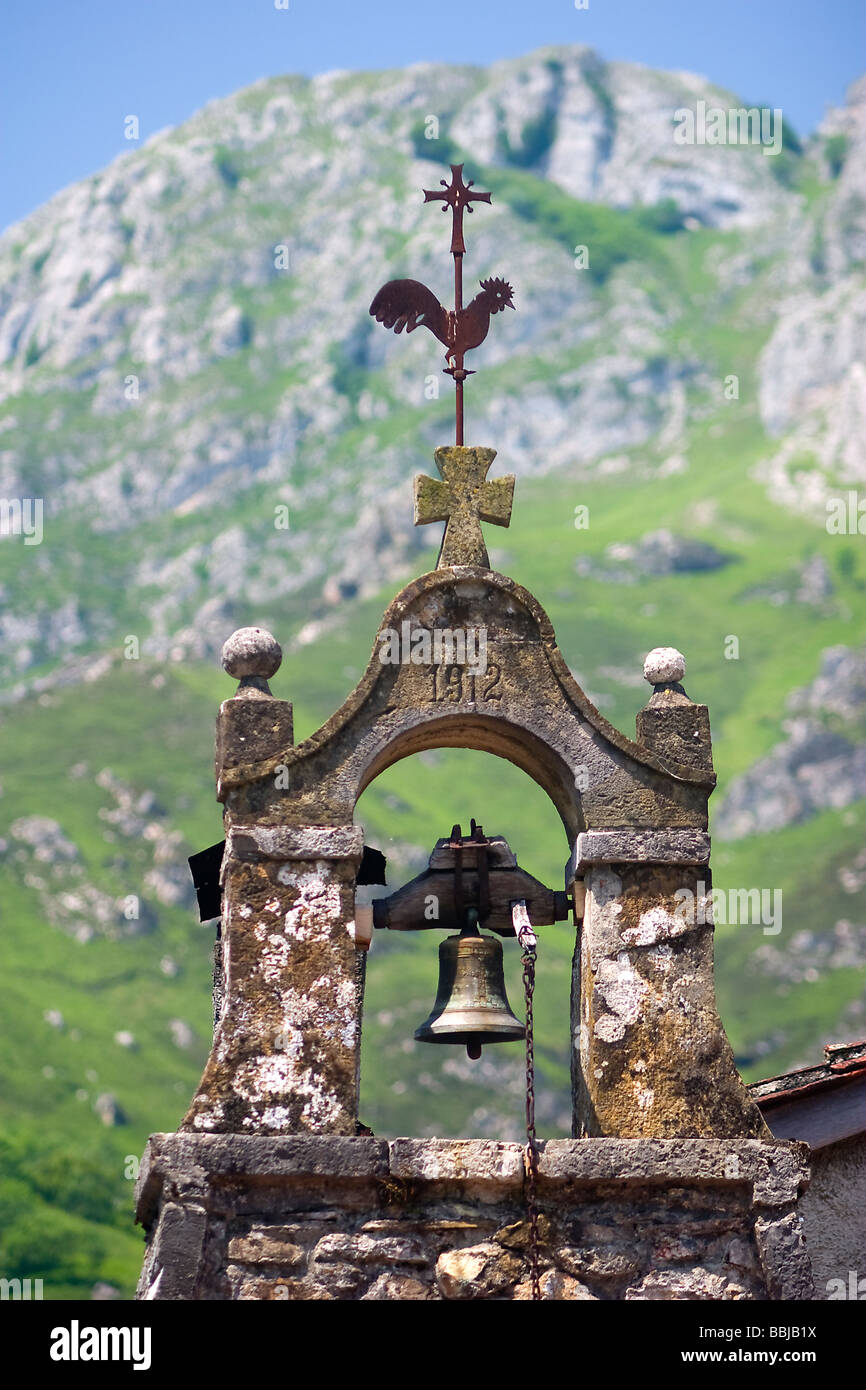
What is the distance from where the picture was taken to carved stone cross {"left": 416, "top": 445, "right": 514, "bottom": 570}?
39.5ft

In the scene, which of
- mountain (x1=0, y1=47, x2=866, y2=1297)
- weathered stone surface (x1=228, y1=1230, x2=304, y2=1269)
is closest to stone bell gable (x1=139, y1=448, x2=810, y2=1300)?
weathered stone surface (x1=228, y1=1230, x2=304, y2=1269)

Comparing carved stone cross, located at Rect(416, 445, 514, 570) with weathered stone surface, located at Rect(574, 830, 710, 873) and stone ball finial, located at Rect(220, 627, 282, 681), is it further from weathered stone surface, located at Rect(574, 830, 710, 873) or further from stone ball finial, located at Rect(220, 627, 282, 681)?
weathered stone surface, located at Rect(574, 830, 710, 873)

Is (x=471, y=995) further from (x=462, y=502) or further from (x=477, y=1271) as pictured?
(x=462, y=502)

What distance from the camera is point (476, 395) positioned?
655ft

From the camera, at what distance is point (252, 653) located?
37.8ft

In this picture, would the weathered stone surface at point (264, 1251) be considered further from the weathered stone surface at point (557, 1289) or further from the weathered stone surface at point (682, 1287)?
the weathered stone surface at point (682, 1287)

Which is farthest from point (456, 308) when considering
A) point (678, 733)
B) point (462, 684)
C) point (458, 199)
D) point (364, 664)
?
point (364, 664)

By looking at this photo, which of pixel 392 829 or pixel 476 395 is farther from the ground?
pixel 476 395

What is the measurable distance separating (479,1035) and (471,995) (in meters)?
0.23

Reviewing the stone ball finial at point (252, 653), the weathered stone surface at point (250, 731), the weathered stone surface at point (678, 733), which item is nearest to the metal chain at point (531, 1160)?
the weathered stone surface at point (678, 733)
